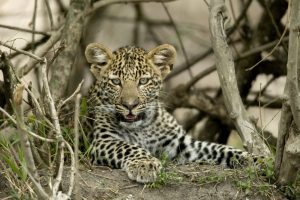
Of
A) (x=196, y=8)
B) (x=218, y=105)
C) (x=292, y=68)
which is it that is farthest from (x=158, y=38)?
(x=292, y=68)

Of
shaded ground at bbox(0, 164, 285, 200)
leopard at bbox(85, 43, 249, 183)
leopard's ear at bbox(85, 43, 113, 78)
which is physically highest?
leopard's ear at bbox(85, 43, 113, 78)

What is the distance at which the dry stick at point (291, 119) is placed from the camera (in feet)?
19.6

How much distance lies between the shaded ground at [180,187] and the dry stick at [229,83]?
44 cm

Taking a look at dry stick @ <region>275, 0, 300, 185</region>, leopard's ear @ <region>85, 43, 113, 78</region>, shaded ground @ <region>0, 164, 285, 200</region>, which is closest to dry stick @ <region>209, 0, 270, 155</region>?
shaded ground @ <region>0, 164, 285, 200</region>

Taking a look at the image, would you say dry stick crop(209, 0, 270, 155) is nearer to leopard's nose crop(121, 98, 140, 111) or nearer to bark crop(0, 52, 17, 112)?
leopard's nose crop(121, 98, 140, 111)

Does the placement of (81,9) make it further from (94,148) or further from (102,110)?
(94,148)

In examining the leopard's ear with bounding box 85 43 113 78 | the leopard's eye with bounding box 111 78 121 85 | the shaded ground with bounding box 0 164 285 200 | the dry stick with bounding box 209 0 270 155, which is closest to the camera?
the shaded ground with bounding box 0 164 285 200

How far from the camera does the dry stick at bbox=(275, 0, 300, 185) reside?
5.98 m

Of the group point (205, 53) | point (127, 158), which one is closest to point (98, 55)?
point (127, 158)

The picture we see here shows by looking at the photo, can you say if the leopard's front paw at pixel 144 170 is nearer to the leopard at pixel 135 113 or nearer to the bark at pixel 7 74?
the leopard at pixel 135 113

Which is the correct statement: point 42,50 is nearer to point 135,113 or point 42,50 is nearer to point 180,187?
point 135,113

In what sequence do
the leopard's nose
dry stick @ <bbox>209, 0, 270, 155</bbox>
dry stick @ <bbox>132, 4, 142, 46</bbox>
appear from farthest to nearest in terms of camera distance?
1. dry stick @ <bbox>132, 4, 142, 46</bbox>
2. the leopard's nose
3. dry stick @ <bbox>209, 0, 270, 155</bbox>

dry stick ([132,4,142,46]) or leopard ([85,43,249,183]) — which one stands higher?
dry stick ([132,4,142,46])

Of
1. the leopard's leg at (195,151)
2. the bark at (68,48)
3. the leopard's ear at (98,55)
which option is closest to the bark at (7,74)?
the leopard's ear at (98,55)
